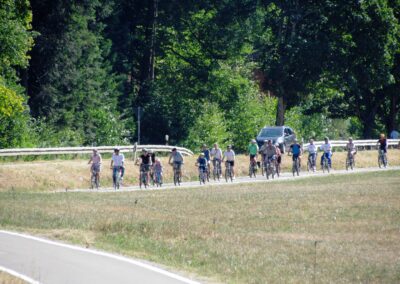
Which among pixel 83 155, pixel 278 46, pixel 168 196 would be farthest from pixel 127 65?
pixel 168 196

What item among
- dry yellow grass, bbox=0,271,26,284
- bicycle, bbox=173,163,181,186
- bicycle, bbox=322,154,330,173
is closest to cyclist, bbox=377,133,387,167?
bicycle, bbox=322,154,330,173

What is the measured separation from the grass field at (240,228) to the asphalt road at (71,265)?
2.15ft

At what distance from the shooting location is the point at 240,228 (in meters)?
22.5

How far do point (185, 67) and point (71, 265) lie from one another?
190ft

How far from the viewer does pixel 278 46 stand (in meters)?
61.1

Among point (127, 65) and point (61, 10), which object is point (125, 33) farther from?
point (61, 10)

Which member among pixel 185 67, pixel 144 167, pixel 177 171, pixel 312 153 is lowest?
pixel 177 171

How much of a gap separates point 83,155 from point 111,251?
27248mm

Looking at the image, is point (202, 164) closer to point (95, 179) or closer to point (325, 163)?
point (95, 179)

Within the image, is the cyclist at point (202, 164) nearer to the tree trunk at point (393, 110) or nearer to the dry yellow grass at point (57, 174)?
the dry yellow grass at point (57, 174)

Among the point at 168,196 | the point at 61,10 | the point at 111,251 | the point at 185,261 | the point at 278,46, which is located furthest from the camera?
the point at 278,46

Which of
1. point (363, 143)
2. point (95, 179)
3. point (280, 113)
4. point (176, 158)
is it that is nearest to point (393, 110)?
point (363, 143)

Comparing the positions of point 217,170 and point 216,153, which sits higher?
point 216,153

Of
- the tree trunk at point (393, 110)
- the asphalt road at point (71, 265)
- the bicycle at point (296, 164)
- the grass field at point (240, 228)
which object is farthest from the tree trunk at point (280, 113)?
the asphalt road at point (71, 265)
